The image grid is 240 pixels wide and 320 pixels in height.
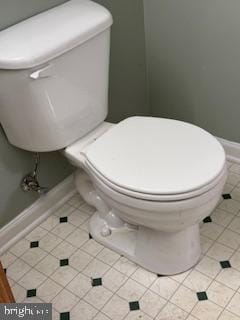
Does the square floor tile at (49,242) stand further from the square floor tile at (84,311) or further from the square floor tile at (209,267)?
the square floor tile at (209,267)

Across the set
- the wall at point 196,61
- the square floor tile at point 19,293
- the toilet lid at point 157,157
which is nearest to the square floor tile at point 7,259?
the square floor tile at point 19,293

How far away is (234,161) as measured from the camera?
1.91 m

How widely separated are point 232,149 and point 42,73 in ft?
3.07

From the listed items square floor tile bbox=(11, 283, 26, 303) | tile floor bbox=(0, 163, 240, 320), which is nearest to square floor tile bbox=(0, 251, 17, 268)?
tile floor bbox=(0, 163, 240, 320)

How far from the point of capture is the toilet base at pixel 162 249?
4.72 ft

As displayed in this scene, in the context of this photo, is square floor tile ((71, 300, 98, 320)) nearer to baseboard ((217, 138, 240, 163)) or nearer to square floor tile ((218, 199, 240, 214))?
square floor tile ((218, 199, 240, 214))

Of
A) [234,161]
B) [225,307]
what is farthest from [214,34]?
[225,307]

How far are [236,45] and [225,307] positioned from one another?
2.95 ft

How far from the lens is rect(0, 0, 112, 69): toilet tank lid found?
1.23m

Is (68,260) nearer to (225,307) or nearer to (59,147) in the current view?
(59,147)

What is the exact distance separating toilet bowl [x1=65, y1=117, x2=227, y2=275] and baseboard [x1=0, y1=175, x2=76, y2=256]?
0.31 m

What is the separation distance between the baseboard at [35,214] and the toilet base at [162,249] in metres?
0.33

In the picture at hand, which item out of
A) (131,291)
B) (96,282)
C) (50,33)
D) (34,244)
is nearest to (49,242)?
(34,244)

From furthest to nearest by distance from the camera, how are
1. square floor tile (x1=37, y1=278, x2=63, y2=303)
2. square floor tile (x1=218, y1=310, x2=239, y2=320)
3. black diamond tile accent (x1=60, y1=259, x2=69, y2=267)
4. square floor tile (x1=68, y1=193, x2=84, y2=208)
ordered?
square floor tile (x1=68, y1=193, x2=84, y2=208), black diamond tile accent (x1=60, y1=259, x2=69, y2=267), square floor tile (x1=37, y1=278, x2=63, y2=303), square floor tile (x1=218, y1=310, x2=239, y2=320)
